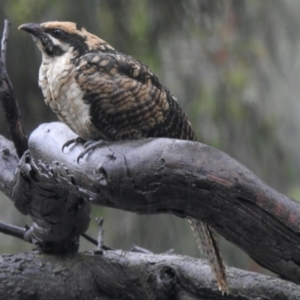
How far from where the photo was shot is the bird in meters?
2.62

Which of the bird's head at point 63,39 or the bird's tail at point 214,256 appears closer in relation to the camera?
the bird's tail at point 214,256

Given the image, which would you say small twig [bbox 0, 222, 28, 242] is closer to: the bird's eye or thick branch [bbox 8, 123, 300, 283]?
the bird's eye

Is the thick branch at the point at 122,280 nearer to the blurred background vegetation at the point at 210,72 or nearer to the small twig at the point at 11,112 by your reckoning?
the small twig at the point at 11,112

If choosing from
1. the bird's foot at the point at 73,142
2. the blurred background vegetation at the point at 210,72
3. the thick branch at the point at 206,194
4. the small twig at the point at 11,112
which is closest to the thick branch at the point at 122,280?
the small twig at the point at 11,112

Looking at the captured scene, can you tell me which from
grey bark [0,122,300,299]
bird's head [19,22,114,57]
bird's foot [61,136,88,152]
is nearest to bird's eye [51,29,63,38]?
bird's head [19,22,114,57]

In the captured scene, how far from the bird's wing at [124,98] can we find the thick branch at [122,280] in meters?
0.50

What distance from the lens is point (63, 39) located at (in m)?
2.82

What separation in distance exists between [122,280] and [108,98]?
27.7 inches

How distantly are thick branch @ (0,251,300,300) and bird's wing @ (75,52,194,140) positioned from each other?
500 mm

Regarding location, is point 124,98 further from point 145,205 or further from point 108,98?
point 145,205

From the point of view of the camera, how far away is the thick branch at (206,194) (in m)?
1.95

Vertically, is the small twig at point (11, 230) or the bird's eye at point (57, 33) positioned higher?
the bird's eye at point (57, 33)

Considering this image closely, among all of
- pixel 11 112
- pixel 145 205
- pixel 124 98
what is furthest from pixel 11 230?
pixel 145 205

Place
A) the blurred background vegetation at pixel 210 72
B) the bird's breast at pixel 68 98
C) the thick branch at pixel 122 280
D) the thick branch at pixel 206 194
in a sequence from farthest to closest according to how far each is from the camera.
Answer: the blurred background vegetation at pixel 210 72, the thick branch at pixel 122 280, the bird's breast at pixel 68 98, the thick branch at pixel 206 194
